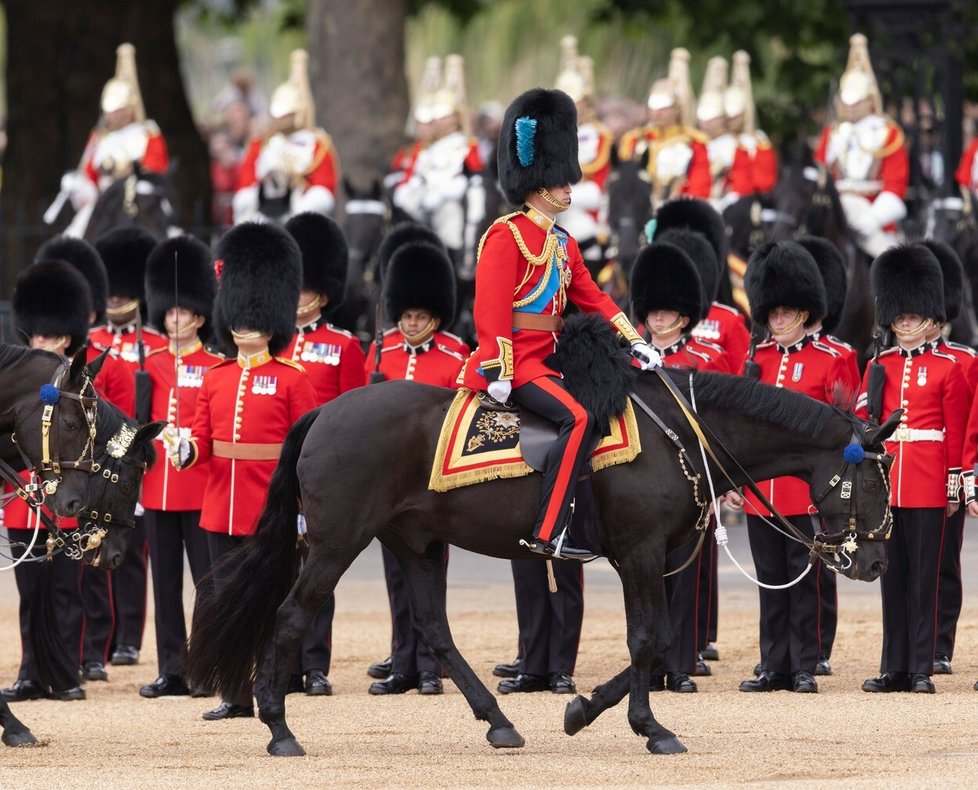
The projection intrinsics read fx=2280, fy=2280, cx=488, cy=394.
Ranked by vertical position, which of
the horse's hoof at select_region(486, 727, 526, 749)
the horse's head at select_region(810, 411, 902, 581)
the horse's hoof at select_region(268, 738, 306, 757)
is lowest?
the horse's hoof at select_region(268, 738, 306, 757)

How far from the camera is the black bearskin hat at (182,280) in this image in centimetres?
898

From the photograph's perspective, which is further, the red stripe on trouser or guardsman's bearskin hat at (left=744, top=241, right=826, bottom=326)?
guardsman's bearskin hat at (left=744, top=241, right=826, bottom=326)

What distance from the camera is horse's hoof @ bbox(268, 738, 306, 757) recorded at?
22.9ft

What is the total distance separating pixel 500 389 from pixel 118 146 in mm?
8565

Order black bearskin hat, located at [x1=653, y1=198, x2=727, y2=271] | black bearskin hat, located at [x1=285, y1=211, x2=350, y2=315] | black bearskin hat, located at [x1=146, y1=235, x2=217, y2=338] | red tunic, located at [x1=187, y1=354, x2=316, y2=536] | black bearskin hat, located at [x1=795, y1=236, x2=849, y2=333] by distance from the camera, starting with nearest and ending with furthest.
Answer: red tunic, located at [x1=187, y1=354, x2=316, y2=536] < black bearskin hat, located at [x1=146, y1=235, x2=217, y2=338] < black bearskin hat, located at [x1=285, y1=211, x2=350, y2=315] < black bearskin hat, located at [x1=795, y1=236, x2=849, y2=333] < black bearskin hat, located at [x1=653, y1=198, x2=727, y2=271]

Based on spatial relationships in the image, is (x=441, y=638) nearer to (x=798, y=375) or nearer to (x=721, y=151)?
(x=798, y=375)

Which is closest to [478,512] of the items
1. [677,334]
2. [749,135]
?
[677,334]

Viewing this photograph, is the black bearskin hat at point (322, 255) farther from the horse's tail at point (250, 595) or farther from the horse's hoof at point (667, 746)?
the horse's hoof at point (667, 746)

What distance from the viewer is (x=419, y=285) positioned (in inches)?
346

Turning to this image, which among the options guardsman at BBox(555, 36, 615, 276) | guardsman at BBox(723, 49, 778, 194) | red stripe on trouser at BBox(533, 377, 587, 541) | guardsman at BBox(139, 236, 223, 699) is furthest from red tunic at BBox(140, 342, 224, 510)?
guardsman at BBox(723, 49, 778, 194)

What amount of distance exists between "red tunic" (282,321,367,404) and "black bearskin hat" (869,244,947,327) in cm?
200

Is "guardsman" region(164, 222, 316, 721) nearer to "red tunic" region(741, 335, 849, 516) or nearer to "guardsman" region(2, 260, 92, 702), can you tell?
"guardsman" region(2, 260, 92, 702)

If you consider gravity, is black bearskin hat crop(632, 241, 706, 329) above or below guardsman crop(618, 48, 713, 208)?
below

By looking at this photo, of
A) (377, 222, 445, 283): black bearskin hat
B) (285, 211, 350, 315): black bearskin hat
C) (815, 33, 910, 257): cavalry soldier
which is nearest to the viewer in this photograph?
(285, 211, 350, 315): black bearskin hat
